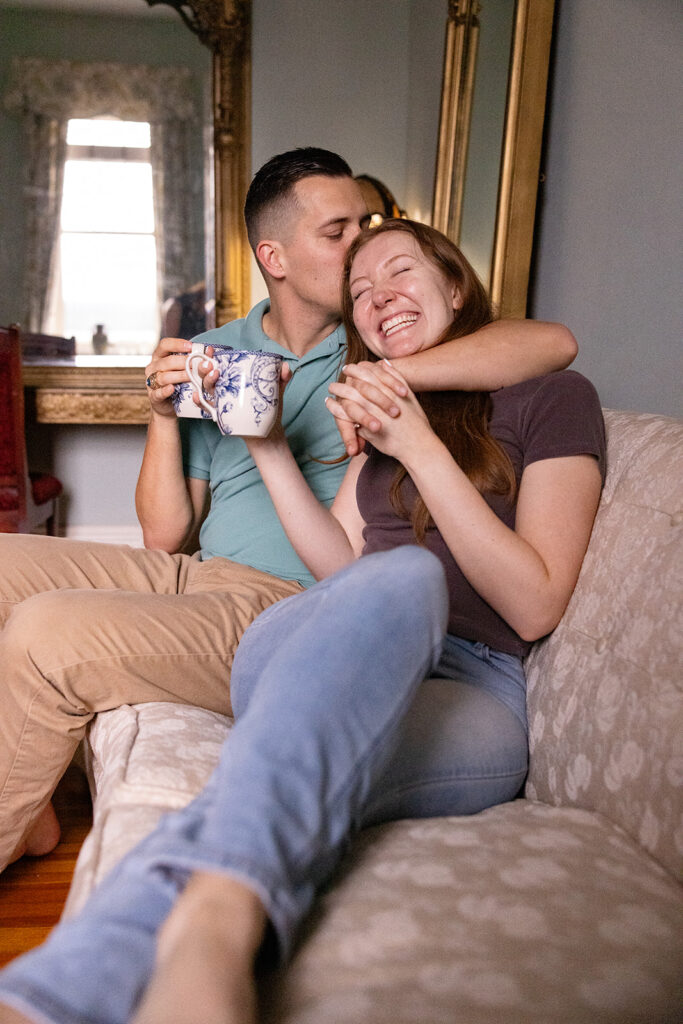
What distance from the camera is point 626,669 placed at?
0.86 m

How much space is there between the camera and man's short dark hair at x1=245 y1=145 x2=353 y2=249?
1.62m

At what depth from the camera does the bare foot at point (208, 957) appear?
0.49 metres

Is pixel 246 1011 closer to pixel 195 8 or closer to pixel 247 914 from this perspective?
pixel 247 914

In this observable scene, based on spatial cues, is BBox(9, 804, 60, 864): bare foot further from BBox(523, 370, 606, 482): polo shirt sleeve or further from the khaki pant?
BBox(523, 370, 606, 482): polo shirt sleeve

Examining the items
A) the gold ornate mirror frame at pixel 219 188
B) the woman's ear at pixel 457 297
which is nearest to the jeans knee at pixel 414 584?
the woman's ear at pixel 457 297

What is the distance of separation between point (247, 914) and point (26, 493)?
101 inches

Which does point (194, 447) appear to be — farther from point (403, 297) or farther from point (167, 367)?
point (403, 297)

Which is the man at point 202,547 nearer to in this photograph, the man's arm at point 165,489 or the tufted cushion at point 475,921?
the man's arm at point 165,489

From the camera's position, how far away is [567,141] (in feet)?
6.59

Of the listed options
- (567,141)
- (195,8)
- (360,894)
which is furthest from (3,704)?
(195,8)

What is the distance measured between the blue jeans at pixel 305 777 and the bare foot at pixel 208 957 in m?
0.01

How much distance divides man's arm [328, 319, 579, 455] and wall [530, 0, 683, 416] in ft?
1.47

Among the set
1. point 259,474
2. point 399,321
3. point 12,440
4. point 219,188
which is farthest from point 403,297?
point 219,188

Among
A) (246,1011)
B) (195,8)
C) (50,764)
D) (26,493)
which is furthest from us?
(195,8)
